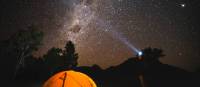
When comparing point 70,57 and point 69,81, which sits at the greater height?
point 69,81

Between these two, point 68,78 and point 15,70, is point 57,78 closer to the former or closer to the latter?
point 68,78

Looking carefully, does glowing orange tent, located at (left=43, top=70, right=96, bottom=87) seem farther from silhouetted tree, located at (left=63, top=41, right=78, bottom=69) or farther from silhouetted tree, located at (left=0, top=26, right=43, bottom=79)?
silhouetted tree, located at (left=63, top=41, right=78, bottom=69)

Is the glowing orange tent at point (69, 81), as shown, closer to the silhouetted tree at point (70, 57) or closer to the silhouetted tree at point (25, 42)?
the silhouetted tree at point (25, 42)

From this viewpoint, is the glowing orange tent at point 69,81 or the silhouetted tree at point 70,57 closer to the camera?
the glowing orange tent at point 69,81

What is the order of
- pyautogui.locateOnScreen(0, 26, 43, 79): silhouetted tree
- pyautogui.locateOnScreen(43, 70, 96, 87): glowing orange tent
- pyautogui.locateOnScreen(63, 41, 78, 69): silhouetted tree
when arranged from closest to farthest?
pyautogui.locateOnScreen(43, 70, 96, 87): glowing orange tent, pyautogui.locateOnScreen(0, 26, 43, 79): silhouetted tree, pyautogui.locateOnScreen(63, 41, 78, 69): silhouetted tree

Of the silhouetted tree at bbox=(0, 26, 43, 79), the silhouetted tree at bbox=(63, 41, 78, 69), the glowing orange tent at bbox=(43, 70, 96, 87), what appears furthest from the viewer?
the silhouetted tree at bbox=(63, 41, 78, 69)

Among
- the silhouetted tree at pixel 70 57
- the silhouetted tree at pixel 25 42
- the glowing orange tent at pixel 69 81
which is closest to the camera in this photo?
the glowing orange tent at pixel 69 81

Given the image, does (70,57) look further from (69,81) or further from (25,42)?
(69,81)

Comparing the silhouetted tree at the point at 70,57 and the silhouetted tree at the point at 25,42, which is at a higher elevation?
the silhouetted tree at the point at 25,42

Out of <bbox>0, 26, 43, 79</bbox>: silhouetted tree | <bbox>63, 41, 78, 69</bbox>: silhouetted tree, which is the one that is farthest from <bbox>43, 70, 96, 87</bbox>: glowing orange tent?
<bbox>63, 41, 78, 69</bbox>: silhouetted tree

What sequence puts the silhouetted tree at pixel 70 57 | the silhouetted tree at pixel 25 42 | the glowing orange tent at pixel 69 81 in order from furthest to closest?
the silhouetted tree at pixel 70 57 < the silhouetted tree at pixel 25 42 < the glowing orange tent at pixel 69 81

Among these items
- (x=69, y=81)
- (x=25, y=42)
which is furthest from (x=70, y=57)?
(x=69, y=81)

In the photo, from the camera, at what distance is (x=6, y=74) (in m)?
46.5

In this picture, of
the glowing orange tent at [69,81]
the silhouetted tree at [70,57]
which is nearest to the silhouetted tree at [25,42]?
the silhouetted tree at [70,57]
